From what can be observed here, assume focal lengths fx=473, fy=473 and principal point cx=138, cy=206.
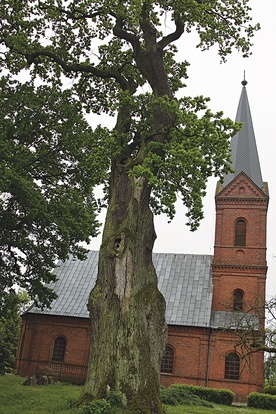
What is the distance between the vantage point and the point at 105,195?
1440cm

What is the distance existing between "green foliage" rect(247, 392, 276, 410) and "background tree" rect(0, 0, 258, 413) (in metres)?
14.1

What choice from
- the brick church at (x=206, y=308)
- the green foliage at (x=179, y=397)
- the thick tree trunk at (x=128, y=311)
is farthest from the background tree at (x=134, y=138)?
the brick church at (x=206, y=308)

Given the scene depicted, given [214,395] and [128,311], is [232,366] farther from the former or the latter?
[128,311]

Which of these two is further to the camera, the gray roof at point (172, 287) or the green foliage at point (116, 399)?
the gray roof at point (172, 287)

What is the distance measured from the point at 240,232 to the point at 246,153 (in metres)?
5.43

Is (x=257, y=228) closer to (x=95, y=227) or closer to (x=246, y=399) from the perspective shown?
(x=246, y=399)

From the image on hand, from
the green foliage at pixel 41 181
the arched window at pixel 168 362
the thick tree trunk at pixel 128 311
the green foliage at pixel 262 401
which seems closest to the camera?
the thick tree trunk at pixel 128 311

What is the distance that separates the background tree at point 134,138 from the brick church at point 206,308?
15.9 m

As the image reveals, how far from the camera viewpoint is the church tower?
93.4 ft

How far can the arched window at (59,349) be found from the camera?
2893 cm

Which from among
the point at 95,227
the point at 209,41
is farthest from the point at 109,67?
the point at 95,227

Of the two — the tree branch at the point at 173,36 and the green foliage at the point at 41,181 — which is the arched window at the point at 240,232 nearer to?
the green foliage at the point at 41,181

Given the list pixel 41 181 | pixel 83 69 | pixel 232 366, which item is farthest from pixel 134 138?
pixel 232 366

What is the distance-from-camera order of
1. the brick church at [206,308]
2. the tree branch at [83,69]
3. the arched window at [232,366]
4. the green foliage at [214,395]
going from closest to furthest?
the tree branch at [83,69] < the green foliage at [214,395] < the arched window at [232,366] < the brick church at [206,308]
